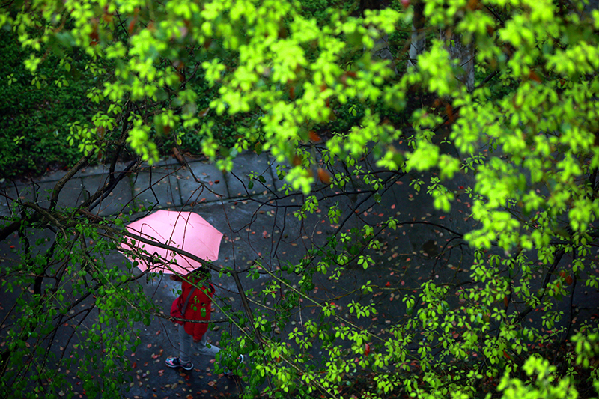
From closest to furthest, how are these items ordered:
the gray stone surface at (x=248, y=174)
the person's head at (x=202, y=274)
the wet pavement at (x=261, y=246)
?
the person's head at (x=202, y=274) < the wet pavement at (x=261, y=246) < the gray stone surface at (x=248, y=174)

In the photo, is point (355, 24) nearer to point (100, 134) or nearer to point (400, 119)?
point (100, 134)

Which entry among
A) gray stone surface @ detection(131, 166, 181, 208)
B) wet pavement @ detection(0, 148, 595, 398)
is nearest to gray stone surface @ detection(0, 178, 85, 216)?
wet pavement @ detection(0, 148, 595, 398)

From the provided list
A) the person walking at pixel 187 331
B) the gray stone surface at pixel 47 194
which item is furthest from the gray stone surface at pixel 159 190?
the person walking at pixel 187 331

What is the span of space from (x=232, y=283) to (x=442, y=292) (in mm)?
3642

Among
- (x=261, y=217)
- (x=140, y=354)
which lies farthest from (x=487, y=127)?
(x=261, y=217)

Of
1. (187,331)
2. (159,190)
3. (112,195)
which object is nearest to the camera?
(187,331)

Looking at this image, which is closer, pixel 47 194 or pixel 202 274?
pixel 202 274

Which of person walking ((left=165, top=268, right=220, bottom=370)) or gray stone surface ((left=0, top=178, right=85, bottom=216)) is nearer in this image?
person walking ((left=165, top=268, right=220, bottom=370))

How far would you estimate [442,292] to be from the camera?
432cm

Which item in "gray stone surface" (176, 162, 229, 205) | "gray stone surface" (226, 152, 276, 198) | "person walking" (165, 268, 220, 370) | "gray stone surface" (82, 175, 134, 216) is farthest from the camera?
"gray stone surface" (226, 152, 276, 198)

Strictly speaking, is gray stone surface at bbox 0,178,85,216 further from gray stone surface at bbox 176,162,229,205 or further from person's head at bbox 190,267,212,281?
person's head at bbox 190,267,212,281

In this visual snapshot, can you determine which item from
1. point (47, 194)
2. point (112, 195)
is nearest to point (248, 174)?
point (112, 195)

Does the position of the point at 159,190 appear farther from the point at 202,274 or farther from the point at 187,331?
the point at 202,274

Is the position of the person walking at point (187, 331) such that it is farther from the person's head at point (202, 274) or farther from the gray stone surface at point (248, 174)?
the gray stone surface at point (248, 174)
